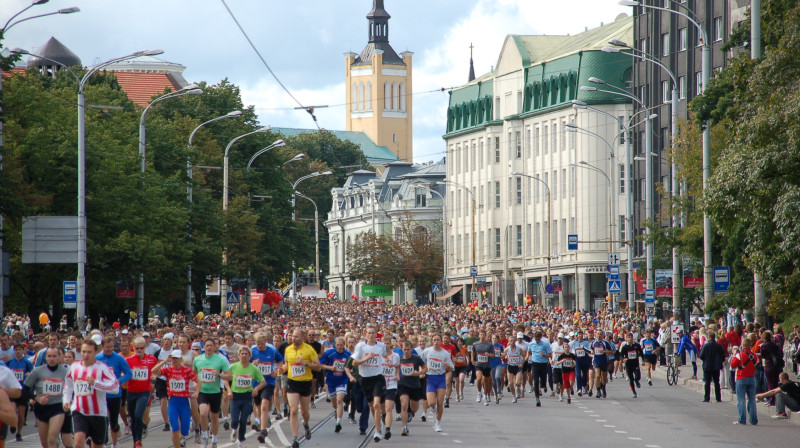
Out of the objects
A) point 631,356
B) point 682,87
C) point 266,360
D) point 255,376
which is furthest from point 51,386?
point 682,87

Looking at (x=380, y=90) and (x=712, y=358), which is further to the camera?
(x=380, y=90)

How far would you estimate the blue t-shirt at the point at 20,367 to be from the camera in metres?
21.5

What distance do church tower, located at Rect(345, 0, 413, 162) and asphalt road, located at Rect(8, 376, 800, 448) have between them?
151068 millimetres

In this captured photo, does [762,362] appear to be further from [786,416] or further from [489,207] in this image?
[489,207]

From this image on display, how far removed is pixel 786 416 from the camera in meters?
24.8

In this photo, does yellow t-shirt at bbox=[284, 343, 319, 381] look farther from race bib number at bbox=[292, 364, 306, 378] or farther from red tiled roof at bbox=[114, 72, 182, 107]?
red tiled roof at bbox=[114, 72, 182, 107]

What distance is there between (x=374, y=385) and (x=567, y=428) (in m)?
3.43

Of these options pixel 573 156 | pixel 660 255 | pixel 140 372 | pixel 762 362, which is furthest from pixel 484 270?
pixel 140 372

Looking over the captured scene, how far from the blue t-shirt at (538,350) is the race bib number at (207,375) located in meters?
12.5

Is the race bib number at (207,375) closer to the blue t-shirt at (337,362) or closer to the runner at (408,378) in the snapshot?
the blue t-shirt at (337,362)

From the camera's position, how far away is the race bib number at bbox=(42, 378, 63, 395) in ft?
55.2

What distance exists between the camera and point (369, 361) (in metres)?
21.1

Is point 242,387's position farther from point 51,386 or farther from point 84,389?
point 84,389

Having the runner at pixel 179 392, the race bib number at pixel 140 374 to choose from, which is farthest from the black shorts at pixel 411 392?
the race bib number at pixel 140 374
